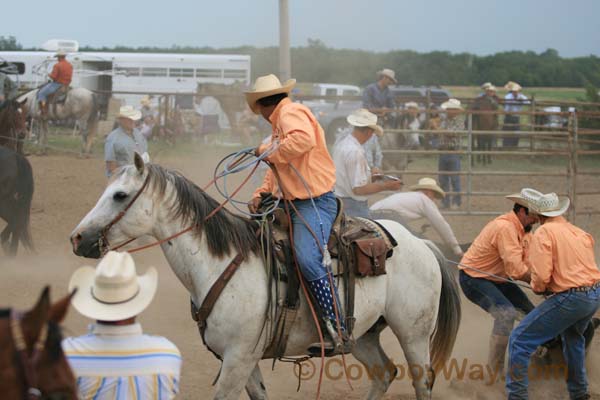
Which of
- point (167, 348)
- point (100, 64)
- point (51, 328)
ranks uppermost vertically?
point (100, 64)

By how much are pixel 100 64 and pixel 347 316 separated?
23342mm

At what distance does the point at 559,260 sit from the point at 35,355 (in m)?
4.10

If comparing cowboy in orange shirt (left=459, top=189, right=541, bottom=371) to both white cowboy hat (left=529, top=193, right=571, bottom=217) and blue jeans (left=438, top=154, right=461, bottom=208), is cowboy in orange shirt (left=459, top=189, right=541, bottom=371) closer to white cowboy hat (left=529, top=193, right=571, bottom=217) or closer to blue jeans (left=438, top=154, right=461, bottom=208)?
white cowboy hat (left=529, top=193, right=571, bottom=217)

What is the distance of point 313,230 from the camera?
4859 mm

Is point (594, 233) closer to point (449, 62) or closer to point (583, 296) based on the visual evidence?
point (583, 296)

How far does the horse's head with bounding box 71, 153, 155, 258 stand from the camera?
14.8 ft

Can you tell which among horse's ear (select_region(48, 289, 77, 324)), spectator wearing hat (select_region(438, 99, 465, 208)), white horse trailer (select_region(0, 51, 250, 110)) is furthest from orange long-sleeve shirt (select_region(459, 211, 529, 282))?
white horse trailer (select_region(0, 51, 250, 110))

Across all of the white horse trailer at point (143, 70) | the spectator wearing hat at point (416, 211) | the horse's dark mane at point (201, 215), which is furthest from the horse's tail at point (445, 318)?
the white horse trailer at point (143, 70)

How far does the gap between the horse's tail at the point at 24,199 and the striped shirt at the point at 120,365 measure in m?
7.68

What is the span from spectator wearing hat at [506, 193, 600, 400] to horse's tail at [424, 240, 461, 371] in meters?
0.42

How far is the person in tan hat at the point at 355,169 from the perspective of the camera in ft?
24.6

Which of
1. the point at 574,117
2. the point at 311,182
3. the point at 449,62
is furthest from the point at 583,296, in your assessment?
the point at 449,62

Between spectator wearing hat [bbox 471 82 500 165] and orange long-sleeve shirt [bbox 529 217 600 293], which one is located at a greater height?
spectator wearing hat [bbox 471 82 500 165]

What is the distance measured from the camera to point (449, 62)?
36812mm
